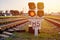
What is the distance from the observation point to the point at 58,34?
6012 millimetres

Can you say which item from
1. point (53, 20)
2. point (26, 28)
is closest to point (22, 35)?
point (26, 28)

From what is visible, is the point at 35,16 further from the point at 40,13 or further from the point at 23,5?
the point at 23,5

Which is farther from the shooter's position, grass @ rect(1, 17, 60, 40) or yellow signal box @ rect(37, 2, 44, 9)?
grass @ rect(1, 17, 60, 40)

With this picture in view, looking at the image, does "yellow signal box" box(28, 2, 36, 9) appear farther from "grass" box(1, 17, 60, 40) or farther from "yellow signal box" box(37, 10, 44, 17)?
"grass" box(1, 17, 60, 40)

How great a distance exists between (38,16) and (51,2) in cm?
45

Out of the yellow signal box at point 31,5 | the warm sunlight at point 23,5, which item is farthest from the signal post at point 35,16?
the warm sunlight at point 23,5

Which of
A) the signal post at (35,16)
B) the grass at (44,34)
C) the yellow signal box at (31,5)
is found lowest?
the grass at (44,34)

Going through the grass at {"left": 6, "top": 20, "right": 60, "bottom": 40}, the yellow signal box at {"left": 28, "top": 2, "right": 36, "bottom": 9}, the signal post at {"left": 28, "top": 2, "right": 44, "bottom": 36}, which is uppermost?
the yellow signal box at {"left": 28, "top": 2, "right": 36, "bottom": 9}

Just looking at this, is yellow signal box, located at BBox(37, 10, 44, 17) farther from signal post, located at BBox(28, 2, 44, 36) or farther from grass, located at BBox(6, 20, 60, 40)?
grass, located at BBox(6, 20, 60, 40)

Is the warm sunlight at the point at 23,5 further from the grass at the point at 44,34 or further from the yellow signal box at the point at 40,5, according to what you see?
the grass at the point at 44,34

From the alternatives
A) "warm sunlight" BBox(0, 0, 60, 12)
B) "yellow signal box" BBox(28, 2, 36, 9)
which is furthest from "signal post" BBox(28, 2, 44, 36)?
"warm sunlight" BBox(0, 0, 60, 12)

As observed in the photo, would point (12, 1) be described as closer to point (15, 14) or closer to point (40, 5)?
point (15, 14)

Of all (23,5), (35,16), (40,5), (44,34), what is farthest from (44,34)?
(23,5)

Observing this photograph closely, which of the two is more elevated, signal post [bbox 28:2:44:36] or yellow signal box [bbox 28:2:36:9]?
yellow signal box [bbox 28:2:36:9]
